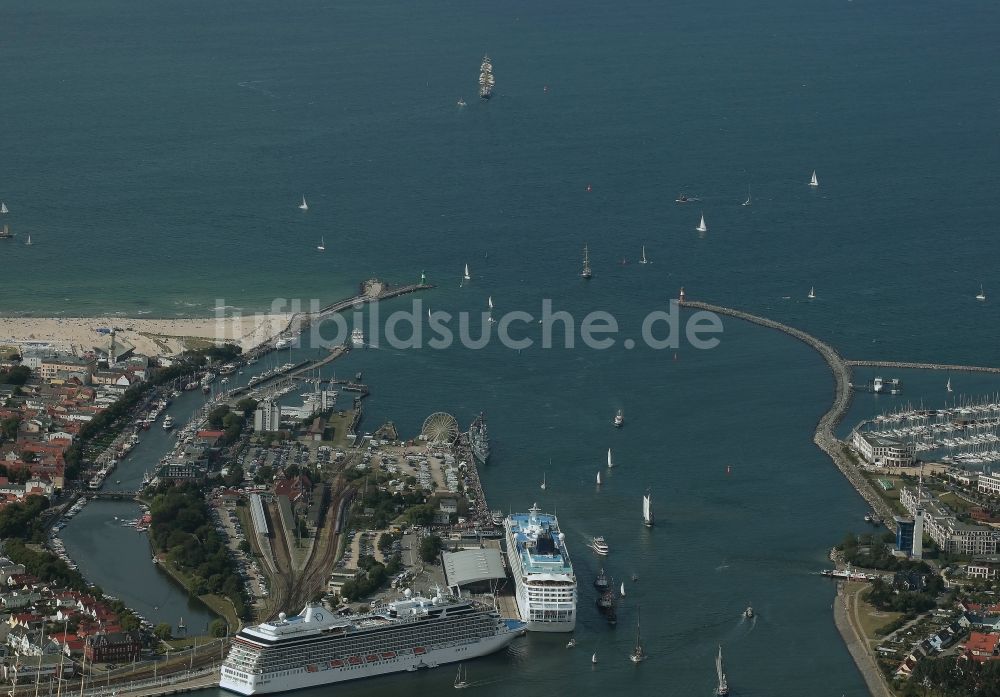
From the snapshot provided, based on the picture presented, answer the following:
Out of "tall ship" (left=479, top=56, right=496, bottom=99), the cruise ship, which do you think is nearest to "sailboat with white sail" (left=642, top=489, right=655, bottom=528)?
the cruise ship

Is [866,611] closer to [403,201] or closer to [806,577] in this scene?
[806,577]

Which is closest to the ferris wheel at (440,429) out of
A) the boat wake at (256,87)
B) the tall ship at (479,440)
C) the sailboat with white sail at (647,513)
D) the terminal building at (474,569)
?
the tall ship at (479,440)

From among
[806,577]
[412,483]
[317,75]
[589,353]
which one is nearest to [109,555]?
[412,483]

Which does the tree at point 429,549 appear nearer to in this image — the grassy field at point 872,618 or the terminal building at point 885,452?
the grassy field at point 872,618

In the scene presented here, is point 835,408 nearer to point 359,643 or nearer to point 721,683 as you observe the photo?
point 721,683

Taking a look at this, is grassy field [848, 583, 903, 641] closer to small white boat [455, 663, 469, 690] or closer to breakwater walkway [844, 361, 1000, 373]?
small white boat [455, 663, 469, 690]

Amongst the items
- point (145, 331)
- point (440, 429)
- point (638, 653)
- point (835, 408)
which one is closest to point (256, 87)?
point (145, 331)

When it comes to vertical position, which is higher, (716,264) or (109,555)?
(716,264)
